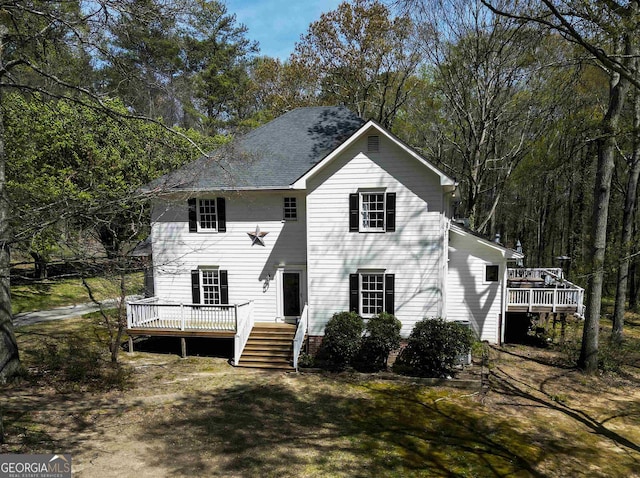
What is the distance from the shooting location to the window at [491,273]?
1594 centimetres

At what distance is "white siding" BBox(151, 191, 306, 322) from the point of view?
15.2m

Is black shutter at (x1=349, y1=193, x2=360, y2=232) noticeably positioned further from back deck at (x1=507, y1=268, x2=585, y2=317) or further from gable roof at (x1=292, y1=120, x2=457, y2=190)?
back deck at (x1=507, y1=268, x2=585, y2=317)

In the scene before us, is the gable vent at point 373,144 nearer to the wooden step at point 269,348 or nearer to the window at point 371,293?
the window at point 371,293

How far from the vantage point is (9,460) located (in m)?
6.90

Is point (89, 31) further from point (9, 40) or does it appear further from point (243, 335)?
point (243, 335)

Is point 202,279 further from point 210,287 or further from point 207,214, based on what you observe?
point 207,214

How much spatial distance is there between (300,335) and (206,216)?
634 cm

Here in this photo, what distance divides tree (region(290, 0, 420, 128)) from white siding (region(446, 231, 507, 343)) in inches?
441

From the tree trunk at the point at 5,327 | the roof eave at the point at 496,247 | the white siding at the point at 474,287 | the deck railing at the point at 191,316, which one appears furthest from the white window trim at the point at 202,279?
the roof eave at the point at 496,247

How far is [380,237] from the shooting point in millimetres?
13727

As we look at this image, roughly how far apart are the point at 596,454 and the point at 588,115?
58.4 feet

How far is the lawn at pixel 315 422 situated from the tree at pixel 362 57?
1739 cm

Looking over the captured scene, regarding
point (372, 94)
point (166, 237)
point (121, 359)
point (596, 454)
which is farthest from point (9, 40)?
point (372, 94)

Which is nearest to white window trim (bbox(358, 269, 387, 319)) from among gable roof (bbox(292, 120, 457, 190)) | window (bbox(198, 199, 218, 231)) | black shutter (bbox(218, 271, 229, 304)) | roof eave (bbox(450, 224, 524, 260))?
gable roof (bbox(292, 120, 457, 190))
